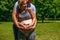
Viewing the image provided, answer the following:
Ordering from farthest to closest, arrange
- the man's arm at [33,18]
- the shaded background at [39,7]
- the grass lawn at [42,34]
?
the shaded background at [39,7] → the grass lawn at [42,34] → the man's arm at [33,18]

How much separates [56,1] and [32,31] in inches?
1928

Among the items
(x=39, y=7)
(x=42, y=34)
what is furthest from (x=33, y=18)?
(x=39, y=7)

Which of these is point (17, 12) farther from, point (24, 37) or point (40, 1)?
point (40, 1)

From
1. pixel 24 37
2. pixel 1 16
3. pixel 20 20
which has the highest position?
pixel 20 20

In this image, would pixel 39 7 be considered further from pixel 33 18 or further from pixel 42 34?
pixel 33 18

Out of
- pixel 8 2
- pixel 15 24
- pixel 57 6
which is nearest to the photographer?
pixel 15 24

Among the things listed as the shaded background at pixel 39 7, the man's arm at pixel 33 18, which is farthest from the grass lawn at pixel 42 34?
the shaded background at pixel 39 7

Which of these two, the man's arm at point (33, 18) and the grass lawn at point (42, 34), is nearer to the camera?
the man's arm at point (33, 18)

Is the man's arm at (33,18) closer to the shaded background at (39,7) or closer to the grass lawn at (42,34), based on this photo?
the grass lawn at (42,34)

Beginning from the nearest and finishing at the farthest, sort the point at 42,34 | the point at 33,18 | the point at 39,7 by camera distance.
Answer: the point at 33,18 < the point at 42,34 < the point at 39,7

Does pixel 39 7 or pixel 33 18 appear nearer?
pixel 33 18

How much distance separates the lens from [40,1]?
48.4 metres

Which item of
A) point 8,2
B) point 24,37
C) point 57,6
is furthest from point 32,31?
point 57,6

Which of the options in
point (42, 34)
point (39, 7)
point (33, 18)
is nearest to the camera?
point (33, 18)
